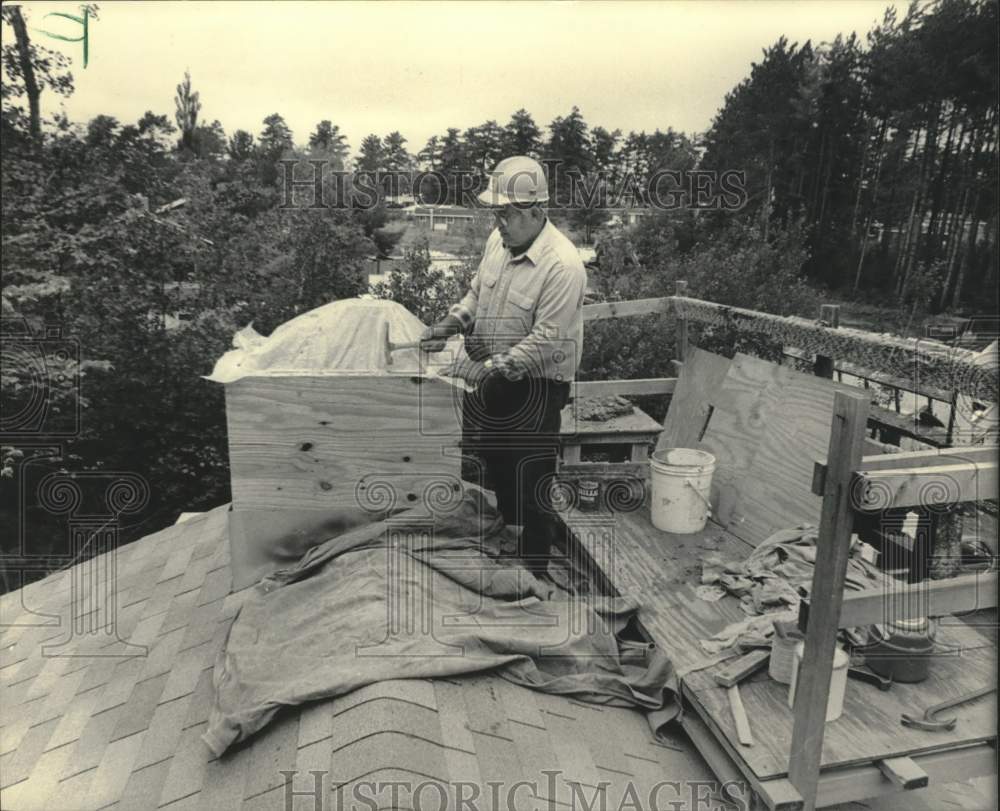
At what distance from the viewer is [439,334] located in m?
3.95

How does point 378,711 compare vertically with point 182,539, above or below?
above

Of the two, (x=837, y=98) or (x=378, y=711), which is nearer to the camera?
(x=378, y=711)

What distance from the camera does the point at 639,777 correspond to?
2631 millimetres

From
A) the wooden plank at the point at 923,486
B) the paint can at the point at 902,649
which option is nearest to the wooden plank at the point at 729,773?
the paint can at the point at 902,649

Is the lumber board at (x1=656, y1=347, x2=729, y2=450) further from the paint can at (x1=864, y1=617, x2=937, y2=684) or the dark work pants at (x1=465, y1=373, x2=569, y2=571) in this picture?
the paint can at (x1=864, y1=617, x2=937, y2=684)

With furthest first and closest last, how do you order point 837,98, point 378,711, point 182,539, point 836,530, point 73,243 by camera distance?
point 837,98, point 73,243, point 182,539, point 378,711, point 836,530

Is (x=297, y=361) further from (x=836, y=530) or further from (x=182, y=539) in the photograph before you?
(x=836, y=530)

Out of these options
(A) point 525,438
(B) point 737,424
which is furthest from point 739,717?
(B) point 737,424

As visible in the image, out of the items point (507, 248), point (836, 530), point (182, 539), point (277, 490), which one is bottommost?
point (182, 539)

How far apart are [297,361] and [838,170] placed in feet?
105

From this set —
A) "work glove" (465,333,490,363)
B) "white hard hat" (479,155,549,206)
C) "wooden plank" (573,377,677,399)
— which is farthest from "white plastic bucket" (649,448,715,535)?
"white hard hat" (479,155,549,206)

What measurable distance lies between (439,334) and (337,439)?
2.63 feet

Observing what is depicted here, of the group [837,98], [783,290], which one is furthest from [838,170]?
[783,290]

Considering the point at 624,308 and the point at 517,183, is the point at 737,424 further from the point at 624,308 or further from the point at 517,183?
the point at 517,183
